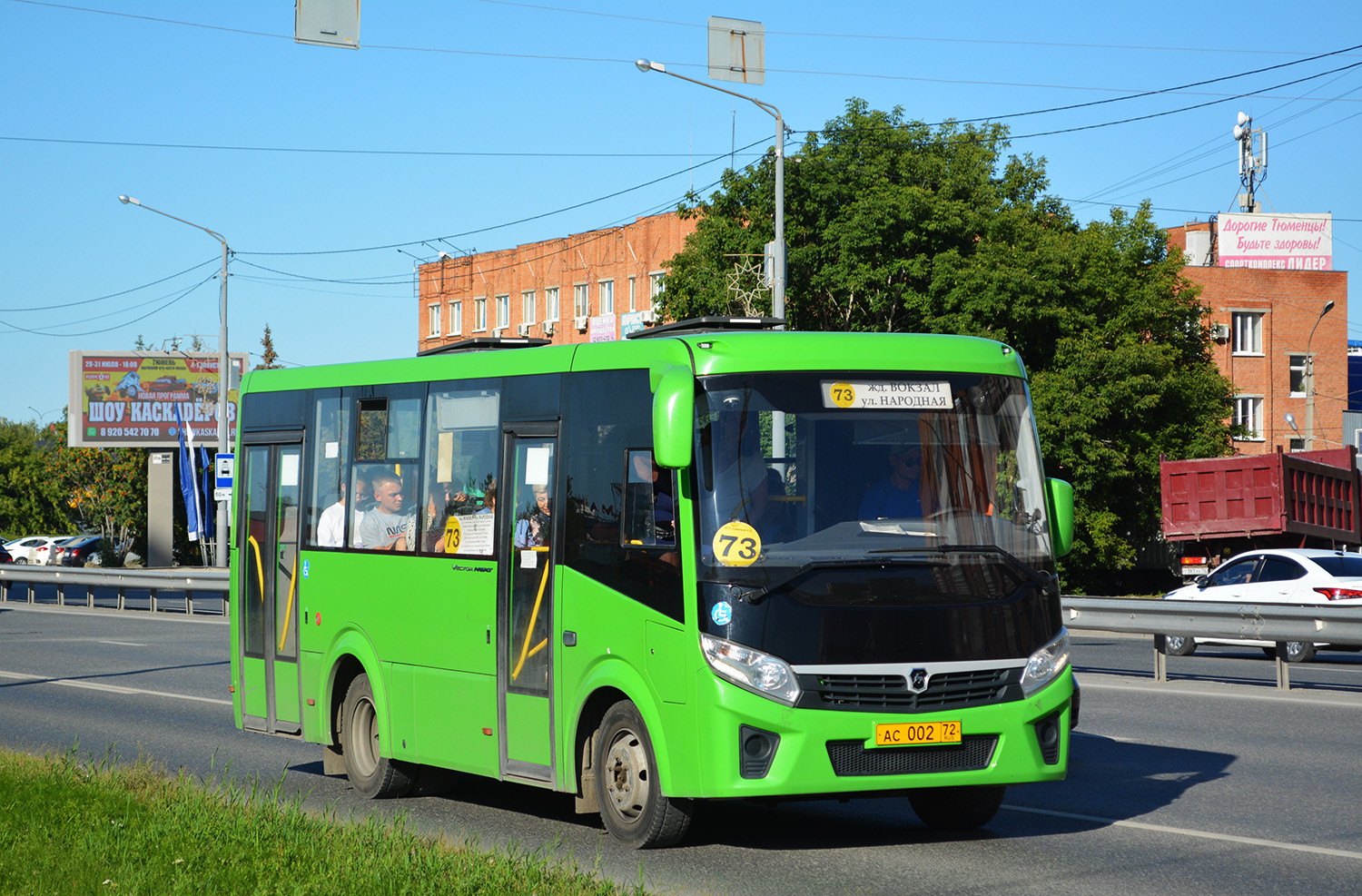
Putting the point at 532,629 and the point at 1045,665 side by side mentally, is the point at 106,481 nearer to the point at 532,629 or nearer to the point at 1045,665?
the point at 532,629

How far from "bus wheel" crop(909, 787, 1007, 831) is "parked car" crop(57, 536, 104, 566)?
6112cm

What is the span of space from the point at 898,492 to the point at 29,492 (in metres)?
92.8

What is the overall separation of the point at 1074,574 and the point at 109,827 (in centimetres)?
4097

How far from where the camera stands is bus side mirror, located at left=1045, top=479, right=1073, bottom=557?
27.2 feet

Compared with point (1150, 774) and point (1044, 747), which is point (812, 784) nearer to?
point (1044, 747)

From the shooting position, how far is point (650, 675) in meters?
7.80

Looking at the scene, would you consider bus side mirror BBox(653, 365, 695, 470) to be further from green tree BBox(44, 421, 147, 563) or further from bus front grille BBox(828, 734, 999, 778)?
green tree BBox(44, 421, 147, 563)

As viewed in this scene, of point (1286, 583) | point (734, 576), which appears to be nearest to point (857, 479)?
point (734, 576)

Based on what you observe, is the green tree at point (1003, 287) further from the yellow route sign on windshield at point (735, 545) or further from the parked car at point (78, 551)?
the yellow route sign on windshield at point (735, 545)

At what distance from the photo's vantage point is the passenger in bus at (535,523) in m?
8.82

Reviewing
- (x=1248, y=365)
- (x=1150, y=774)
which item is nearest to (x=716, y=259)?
(x=1248, y=365)

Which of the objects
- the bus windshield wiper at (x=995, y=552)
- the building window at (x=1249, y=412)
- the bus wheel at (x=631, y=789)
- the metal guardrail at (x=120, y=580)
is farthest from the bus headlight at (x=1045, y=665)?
the building window at (x=1249, y=412)

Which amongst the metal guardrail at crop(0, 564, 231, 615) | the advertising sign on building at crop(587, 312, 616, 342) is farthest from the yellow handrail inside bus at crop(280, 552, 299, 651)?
the advertising sign on building at crop(587, 312, 616, 342)

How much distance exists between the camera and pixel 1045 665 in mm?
7910
